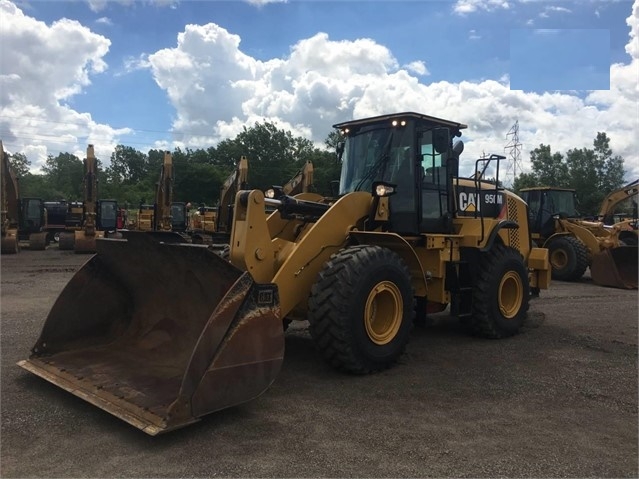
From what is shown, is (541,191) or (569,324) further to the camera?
(541,191)

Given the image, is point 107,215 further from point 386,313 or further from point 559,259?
point 386,313

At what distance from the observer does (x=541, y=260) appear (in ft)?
26.6

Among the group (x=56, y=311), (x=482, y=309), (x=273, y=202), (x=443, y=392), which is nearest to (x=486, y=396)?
(x=443, y=392)

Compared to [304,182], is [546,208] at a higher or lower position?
lower

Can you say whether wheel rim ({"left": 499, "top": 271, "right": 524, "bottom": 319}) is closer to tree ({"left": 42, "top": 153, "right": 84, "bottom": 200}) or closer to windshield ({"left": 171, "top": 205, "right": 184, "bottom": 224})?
windshield ({"left": 171, "top": 205, "right": 184, "bottom": 224})

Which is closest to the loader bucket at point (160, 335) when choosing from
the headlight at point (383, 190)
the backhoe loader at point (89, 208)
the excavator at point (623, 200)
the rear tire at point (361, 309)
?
the rear tire at point (361, 309)

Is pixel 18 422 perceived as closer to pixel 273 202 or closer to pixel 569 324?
pixel 273 202

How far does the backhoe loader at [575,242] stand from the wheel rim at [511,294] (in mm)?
7244

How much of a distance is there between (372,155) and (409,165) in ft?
1.67

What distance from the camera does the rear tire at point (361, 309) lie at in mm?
4633

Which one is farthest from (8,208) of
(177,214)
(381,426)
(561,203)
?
(381,426)

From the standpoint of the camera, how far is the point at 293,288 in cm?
485

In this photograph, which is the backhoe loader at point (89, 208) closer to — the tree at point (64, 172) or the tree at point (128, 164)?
the tree at point (64, 172)

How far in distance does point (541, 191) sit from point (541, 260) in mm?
7909
